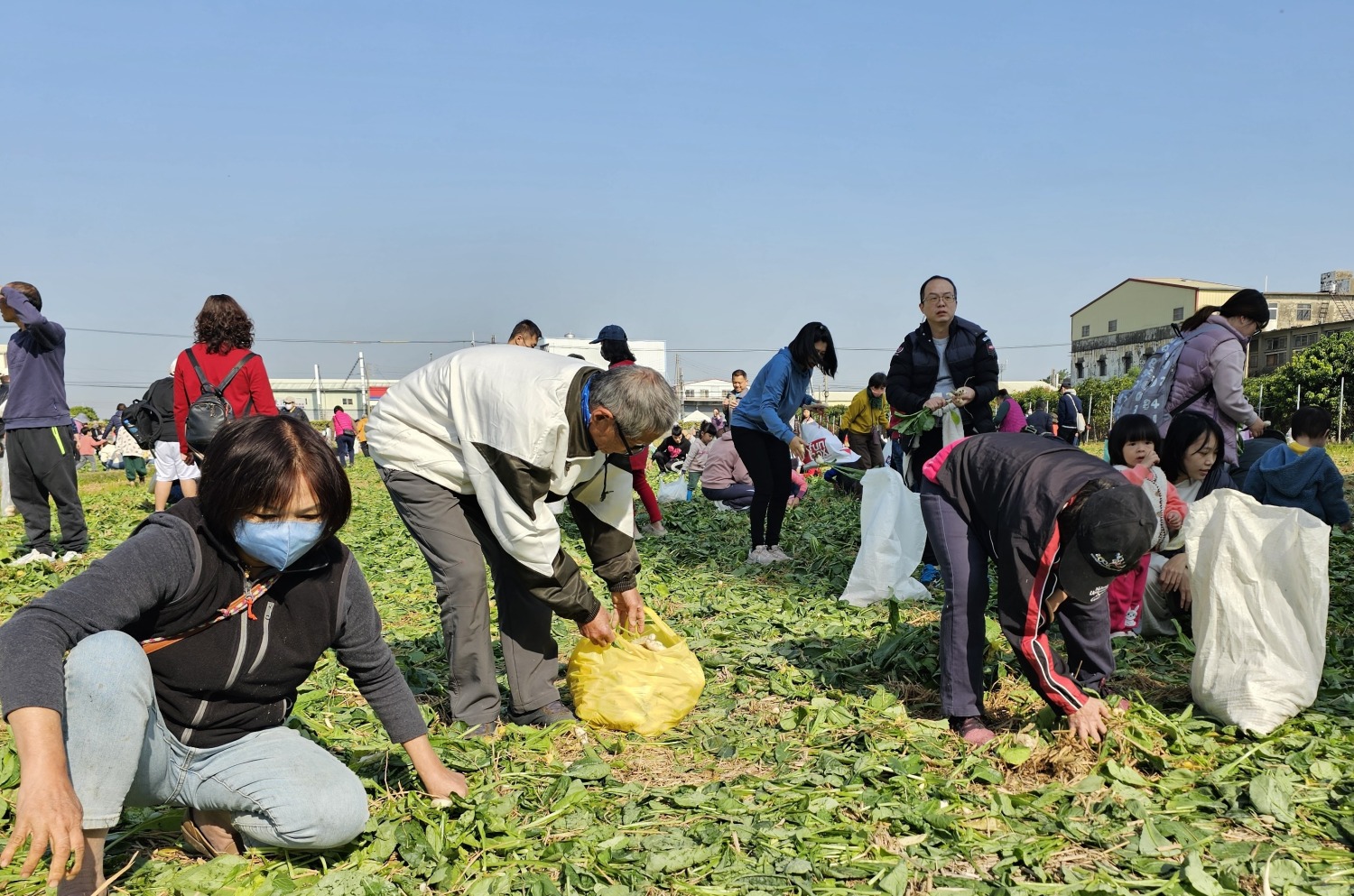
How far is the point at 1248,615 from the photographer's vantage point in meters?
3.12

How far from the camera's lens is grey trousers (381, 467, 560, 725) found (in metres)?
3.08

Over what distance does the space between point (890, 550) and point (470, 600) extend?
2.71m

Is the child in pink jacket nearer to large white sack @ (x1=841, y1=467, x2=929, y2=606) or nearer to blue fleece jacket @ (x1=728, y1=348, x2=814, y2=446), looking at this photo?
large white sack @ (x1=841, y1=467, x2=929, y2=606)

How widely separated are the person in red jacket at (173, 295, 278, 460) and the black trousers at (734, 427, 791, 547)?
298cm

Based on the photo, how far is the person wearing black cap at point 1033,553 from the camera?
2.49m

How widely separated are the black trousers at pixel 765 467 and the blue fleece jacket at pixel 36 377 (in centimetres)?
472

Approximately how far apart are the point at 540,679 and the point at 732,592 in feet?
7.59

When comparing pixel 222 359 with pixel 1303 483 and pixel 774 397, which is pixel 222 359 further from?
pixel 1303 483

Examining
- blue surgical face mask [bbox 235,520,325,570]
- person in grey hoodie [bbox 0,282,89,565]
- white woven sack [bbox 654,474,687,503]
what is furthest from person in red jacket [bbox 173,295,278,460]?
white woven sack [bbox 654,474,687,503]

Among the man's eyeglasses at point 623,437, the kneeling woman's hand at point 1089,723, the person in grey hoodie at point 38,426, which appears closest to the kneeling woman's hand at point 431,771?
the man's eyeglasses at point 623,437

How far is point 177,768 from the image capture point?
2141 millimetres

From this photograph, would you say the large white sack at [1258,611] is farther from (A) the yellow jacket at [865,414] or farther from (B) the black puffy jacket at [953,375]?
(A) the yellow jacket at [865,414]

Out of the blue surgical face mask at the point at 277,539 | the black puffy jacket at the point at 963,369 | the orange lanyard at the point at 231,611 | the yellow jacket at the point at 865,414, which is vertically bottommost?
the orange lanyard at the point at 231,611

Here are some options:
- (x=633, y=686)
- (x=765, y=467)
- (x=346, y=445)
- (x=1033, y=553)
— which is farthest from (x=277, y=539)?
(x=346, y=445)
